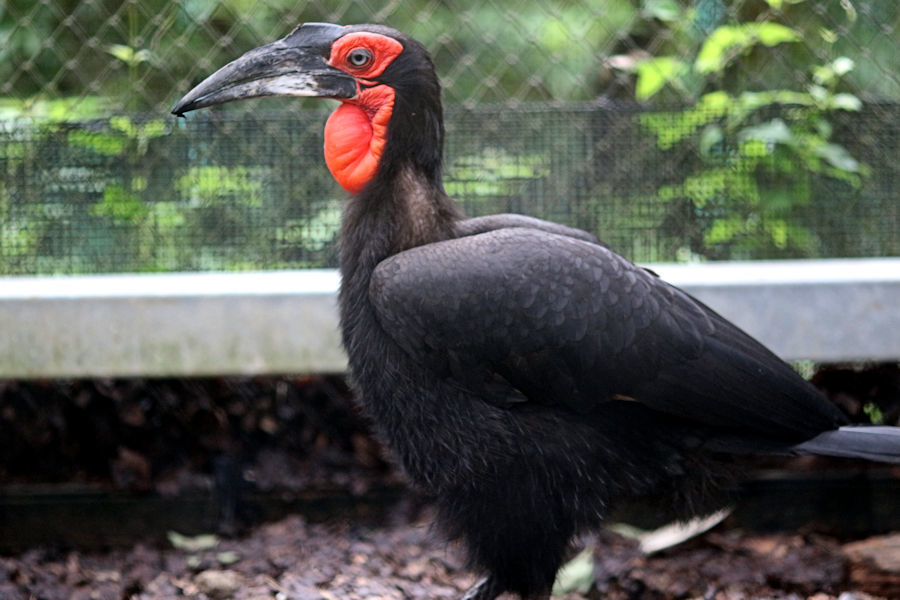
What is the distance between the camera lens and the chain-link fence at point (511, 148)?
2535 millimetres

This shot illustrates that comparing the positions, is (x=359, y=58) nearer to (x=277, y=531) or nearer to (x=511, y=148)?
(x=511, y=148)

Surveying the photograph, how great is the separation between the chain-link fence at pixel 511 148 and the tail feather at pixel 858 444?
90 centimetres

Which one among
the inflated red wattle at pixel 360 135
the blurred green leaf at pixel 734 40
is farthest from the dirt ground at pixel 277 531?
the blurred green leaf at pixel 734 40

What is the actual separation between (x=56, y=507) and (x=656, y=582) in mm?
1452

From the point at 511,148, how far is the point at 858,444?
3.84 feet

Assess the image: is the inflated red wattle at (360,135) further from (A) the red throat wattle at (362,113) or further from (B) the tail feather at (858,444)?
(B) the tail feather at (858,444)

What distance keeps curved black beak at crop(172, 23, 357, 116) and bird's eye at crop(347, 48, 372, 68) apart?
0.08 ft

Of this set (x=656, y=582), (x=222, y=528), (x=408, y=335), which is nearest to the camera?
(x=408, y=335)

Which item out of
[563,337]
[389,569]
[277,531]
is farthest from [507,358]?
[277,531]

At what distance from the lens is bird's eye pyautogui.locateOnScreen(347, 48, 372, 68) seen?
1787 millimetres

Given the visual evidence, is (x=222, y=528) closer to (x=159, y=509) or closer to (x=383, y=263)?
(x=159, y=509)

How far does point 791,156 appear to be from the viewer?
8.34 ft

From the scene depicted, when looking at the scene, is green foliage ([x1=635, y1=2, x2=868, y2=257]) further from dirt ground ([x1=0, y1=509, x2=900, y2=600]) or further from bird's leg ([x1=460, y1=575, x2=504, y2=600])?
bird's leg ([x1=460, y1=575, x2=504, y2=600])

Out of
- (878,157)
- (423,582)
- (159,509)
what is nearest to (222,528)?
(159,509)
